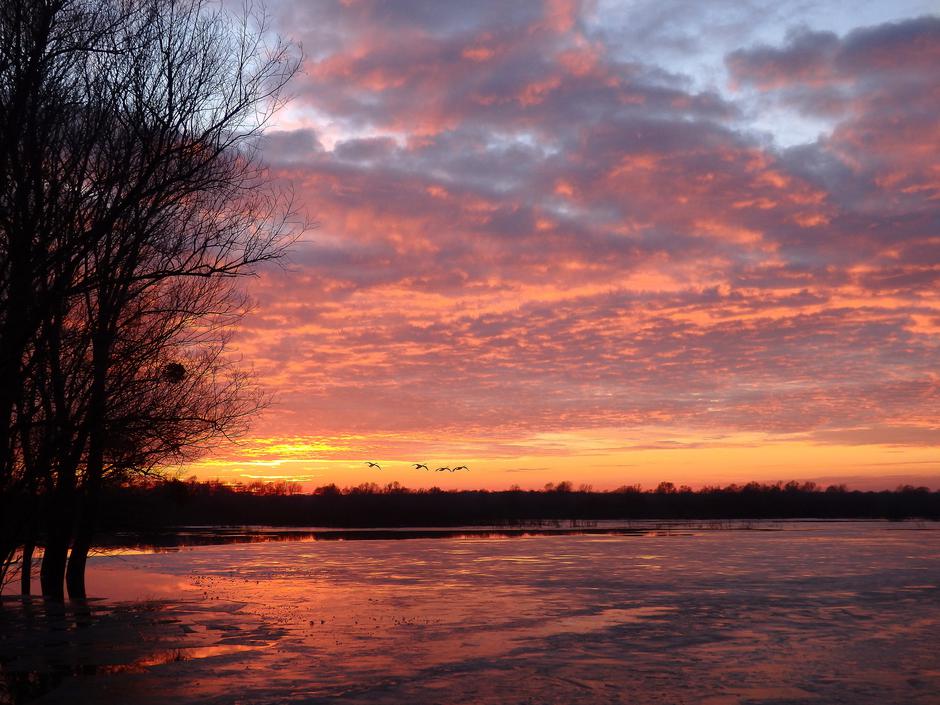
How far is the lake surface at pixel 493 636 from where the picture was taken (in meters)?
12.2

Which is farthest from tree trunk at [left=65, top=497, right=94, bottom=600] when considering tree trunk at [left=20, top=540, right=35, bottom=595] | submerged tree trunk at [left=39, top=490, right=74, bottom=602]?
tree trunk at [left=20, top=540, right=35, bottom=595]

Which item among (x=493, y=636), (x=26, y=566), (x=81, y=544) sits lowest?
(x=493, y=636)

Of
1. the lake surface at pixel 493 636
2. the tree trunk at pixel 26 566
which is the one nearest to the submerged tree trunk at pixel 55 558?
the tree trunk at pixel 26 566

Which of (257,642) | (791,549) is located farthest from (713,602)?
(791,549)

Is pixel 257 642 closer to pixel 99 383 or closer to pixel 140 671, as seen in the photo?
pixel 140 671

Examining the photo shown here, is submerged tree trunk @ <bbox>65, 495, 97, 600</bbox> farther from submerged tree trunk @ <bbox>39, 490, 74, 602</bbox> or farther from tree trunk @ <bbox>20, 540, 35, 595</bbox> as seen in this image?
tree trunk @ <bbox>20, 540, 35, 595</bbox>

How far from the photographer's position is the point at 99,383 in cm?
1455

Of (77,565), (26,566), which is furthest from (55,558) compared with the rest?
(77,565)

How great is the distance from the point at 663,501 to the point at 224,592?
10837 centimetres

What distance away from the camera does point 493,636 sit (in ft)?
55.4

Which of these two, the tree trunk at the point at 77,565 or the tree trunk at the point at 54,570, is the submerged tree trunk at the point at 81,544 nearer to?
the tree trunk at the point at 77,565

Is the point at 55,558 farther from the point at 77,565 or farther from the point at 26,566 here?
the point at 77,565

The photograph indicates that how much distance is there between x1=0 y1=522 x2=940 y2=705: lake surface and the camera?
12.2m

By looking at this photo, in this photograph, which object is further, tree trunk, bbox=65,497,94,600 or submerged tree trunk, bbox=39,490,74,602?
tree trunk, bbox=65,497,94,600
